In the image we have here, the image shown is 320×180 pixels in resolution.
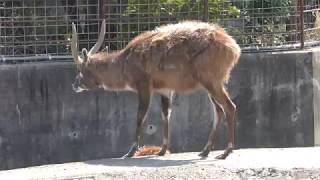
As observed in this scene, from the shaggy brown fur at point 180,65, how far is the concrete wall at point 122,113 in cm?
173

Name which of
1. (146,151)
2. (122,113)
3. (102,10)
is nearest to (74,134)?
(122,113)

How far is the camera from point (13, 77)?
12.2 m

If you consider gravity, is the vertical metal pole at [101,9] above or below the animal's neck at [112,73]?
above

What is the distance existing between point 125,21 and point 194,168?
4.82 metres

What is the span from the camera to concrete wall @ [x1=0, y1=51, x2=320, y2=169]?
12219 millimetres

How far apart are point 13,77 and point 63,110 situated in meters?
0.99

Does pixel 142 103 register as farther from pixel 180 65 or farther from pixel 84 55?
pixel 84 55

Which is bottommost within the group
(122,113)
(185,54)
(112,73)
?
(122,113)

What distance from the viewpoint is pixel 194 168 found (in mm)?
9156

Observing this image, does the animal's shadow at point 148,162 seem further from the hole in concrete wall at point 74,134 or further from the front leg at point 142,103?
the hole in concrete wall at point 74,134

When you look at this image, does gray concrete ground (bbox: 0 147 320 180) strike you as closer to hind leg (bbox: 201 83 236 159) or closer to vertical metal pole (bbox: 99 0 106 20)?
hind leg (bbox: 201 83 236 159)

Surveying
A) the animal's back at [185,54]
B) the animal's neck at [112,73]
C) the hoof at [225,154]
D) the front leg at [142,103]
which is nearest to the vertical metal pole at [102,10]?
the animal's neck at [112,73]

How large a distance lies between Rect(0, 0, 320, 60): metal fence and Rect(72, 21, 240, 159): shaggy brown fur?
7.64 ft

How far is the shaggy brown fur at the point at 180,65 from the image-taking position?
10008mm
